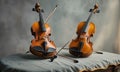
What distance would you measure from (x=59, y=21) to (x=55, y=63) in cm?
92

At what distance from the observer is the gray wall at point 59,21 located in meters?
2.15

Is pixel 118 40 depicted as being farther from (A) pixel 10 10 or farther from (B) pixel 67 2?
(A) pixel 10 10

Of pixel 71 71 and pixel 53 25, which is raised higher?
pixel 53 25

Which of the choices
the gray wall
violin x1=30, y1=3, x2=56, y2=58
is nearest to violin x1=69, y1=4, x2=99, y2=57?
violin x1=30, y1=3, x2=56, y2=58

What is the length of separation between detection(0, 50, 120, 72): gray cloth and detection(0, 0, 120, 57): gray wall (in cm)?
35

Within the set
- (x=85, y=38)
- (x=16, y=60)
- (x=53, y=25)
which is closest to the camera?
(x=16, y=60)

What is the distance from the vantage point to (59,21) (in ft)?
8.27

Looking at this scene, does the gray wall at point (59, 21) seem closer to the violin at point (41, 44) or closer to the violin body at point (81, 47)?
the violin at point (41, 44)

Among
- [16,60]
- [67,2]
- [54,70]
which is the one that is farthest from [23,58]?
[67,2]

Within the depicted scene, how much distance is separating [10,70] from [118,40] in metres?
1.92

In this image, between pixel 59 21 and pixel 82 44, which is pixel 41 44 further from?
pixel 59 21

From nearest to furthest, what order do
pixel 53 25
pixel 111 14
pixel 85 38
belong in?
pixel 85 38, pixel 53 25, pixel 111 14

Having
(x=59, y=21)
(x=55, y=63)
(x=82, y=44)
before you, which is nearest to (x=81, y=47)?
(x=82, y=44)

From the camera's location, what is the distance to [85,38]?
190cm
